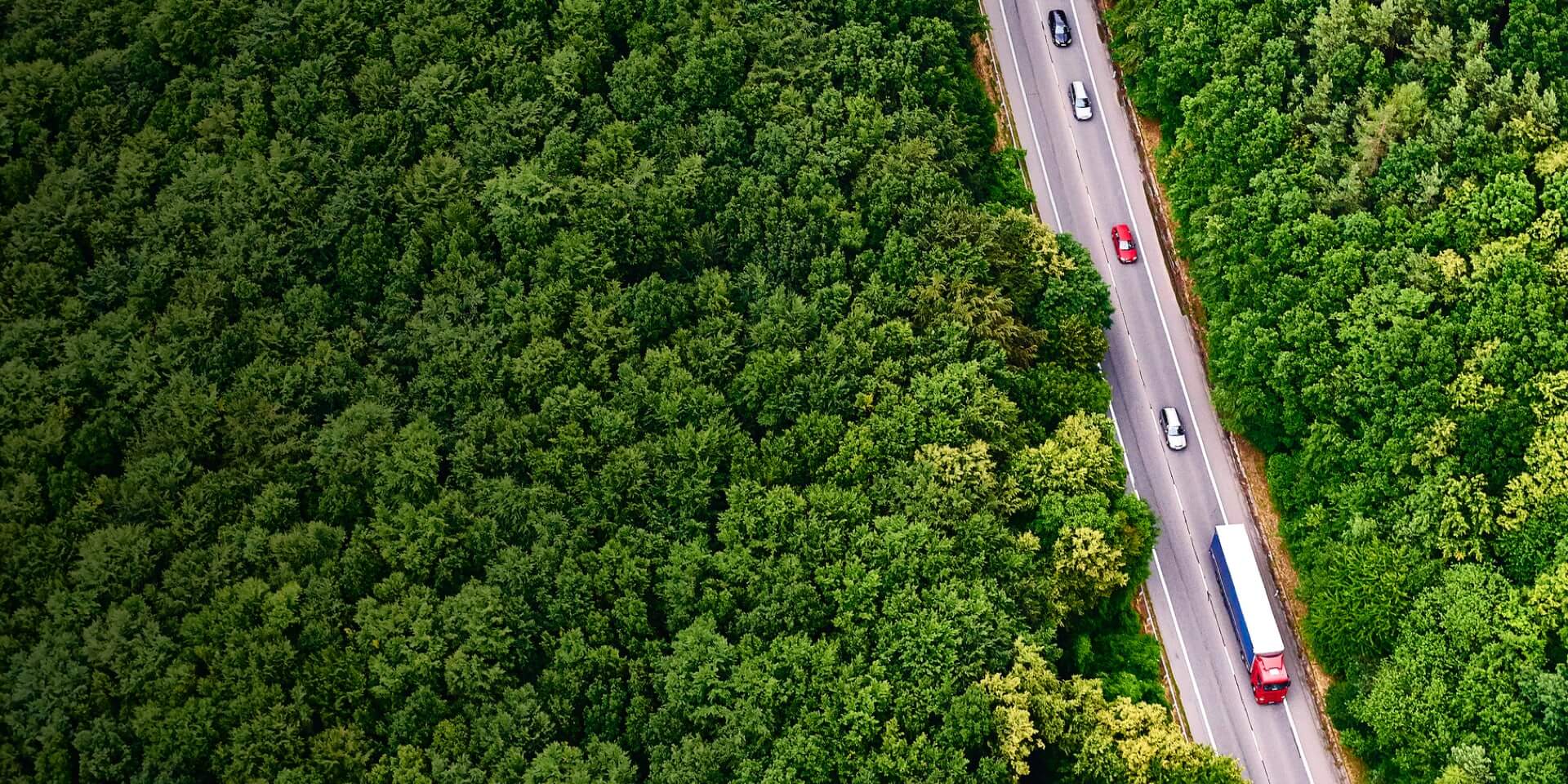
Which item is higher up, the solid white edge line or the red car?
the solid white edge line

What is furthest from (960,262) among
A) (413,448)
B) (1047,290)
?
(413,448)

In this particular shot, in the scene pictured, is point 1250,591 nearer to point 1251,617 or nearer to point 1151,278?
point 1251,617

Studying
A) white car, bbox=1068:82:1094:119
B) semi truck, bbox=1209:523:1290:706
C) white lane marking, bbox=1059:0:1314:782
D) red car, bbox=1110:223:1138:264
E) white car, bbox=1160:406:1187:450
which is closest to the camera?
semi truck, bbox=1209:523:1290:706

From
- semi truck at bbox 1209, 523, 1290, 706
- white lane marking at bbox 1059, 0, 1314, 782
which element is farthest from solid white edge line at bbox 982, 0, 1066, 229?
semi truck at bbox 1209, 523, 1290, 706

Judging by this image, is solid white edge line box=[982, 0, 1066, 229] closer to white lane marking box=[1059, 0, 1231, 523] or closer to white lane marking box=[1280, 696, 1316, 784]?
white lane marking box=[1059, 0, 1231, 523]

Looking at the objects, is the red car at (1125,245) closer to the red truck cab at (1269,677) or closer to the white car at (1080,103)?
the white car at (1080,103)

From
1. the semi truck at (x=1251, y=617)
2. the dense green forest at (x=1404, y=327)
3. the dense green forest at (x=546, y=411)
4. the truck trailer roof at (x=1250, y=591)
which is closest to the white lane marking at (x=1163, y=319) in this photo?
the semi truck at (x=1251, y=617)

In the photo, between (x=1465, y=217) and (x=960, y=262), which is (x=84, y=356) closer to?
(x=960, y=262)

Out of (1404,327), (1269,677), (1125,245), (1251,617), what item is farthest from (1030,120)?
(1269,677)
